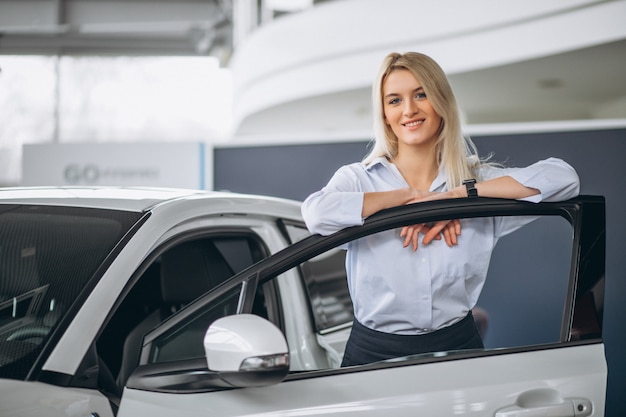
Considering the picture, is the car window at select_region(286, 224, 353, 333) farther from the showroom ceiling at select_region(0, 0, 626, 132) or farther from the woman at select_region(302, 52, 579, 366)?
the showroom ceiling at select_region(0, 0, 626, 132)

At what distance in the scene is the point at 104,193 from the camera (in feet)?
6.29

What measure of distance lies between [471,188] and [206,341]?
65 centimetres

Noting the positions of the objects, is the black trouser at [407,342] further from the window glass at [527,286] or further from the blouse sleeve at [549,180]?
the window glass at [527,286]

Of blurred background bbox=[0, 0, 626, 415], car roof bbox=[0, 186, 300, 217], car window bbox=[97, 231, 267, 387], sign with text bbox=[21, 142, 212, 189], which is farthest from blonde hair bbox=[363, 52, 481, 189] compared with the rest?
sign with text bbox=[21, 142, 212, 189]

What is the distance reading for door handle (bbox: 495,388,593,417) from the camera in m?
1.35

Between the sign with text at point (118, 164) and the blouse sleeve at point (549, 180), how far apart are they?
10.0 ft

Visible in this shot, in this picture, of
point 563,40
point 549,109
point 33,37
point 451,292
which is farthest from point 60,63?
point 451,292

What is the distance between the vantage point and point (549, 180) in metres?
1.49

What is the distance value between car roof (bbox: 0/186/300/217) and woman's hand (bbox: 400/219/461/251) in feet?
1.94

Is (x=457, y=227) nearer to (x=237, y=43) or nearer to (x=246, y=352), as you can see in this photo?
(x=246, y=352)

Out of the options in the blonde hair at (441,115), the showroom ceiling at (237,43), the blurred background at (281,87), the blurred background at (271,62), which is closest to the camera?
the blonde hair at (441,115)

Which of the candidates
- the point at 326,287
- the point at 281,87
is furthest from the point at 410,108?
the point at 281,87

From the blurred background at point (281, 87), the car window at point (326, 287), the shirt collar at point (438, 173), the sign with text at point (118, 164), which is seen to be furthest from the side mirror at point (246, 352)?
the sign with text at point (118, 164)

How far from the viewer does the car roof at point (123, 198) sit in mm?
1764
